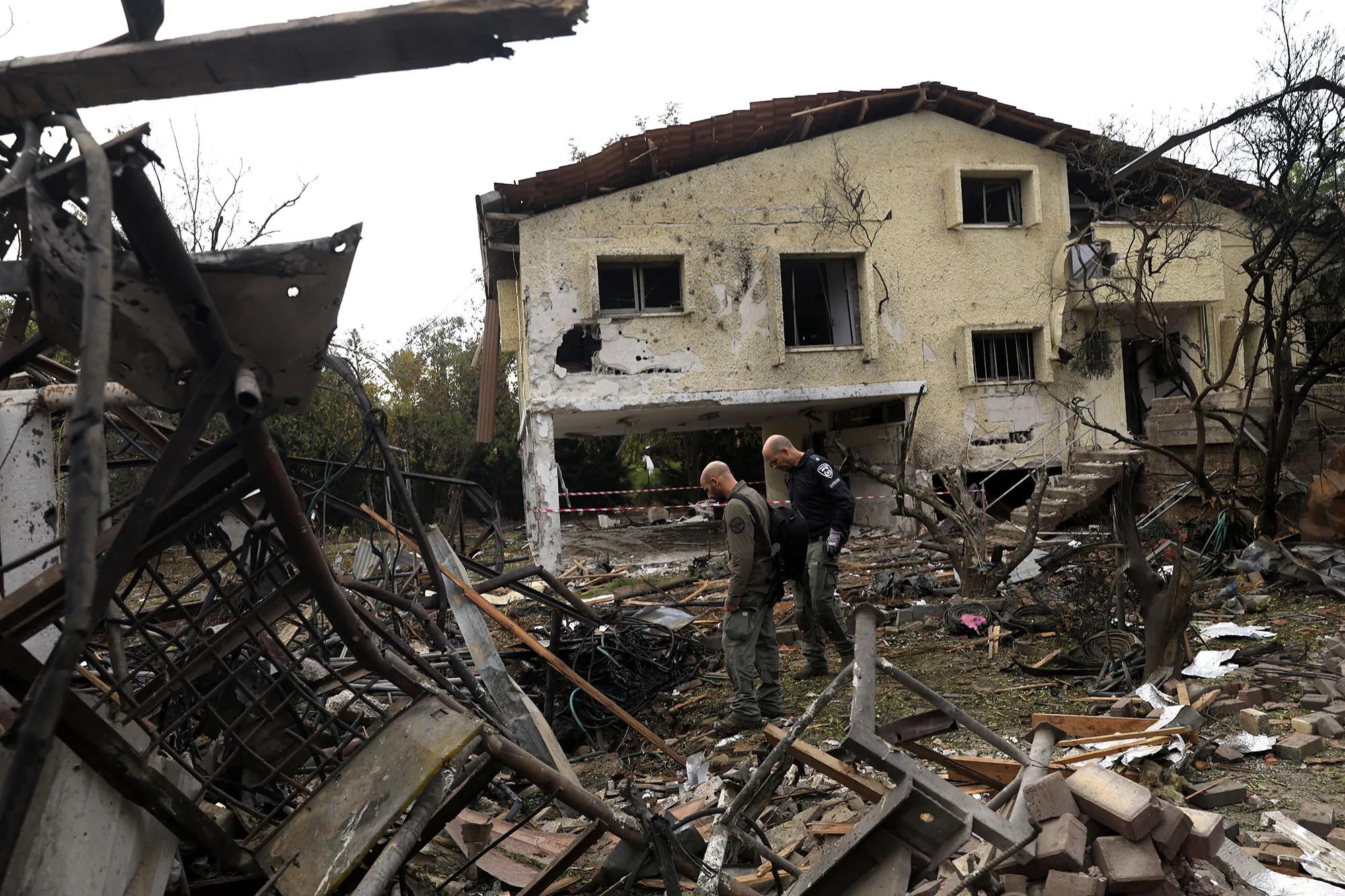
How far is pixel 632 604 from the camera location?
407 inches

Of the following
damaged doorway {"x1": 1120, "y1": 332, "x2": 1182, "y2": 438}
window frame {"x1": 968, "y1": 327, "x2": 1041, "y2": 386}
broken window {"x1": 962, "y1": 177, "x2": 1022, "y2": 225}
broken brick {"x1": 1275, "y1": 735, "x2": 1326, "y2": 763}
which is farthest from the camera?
damaged doorway {"x1": 1120, "y1": 332, "x2": 1182, "y2": 438}

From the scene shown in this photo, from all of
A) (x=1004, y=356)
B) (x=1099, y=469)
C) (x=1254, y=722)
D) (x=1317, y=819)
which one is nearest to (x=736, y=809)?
(x=1317, y=819)

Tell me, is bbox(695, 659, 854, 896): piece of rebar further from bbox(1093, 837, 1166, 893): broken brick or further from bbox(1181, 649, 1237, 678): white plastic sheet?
bbox(1181, 649, 1237, 678): white plastic sheet

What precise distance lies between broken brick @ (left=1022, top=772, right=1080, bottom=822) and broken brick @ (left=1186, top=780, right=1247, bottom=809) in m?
1.66

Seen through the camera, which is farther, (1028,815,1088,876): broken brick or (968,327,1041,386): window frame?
(968,327,1041,386): window frame

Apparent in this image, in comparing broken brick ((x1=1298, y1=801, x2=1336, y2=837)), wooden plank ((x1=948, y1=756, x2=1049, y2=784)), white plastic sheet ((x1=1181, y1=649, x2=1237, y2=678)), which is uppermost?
wooden plank ((x1=948, y1=756, x2=1049, y2=784))

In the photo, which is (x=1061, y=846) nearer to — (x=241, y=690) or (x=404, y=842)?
(x=404, y=842)

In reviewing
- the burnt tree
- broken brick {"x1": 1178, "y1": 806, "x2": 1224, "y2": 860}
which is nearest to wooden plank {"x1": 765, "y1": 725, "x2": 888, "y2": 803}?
broken brick {"x1": 1178, "y1": 806, "x2": 1224, "y2": 860}

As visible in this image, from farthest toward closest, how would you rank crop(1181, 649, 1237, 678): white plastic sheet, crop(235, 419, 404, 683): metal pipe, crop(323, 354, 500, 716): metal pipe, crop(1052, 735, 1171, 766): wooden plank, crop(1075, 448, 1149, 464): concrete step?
crop(1075, 448, 1149, 464): concrete step < crop(1181, 649, 1237, 678): white plastic sheet < crop(1052, 735, 1171, 766): wooden plank < crop(323, 354, 500, 716): metal pipe < crop(235, 419, 404, 683): metal pipe

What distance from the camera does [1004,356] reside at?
1781cm

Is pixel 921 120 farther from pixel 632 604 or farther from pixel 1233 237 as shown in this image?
pixel 632 604

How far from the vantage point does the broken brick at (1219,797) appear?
4270 mm

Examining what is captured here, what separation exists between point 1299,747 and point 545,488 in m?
12.0

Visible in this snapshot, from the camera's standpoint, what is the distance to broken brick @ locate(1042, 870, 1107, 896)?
2889 millimetres
